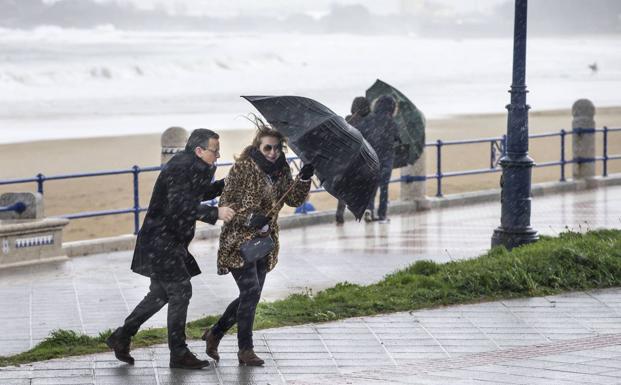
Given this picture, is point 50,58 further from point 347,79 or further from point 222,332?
point 222,332

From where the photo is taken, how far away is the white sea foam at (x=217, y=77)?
58.4 meters

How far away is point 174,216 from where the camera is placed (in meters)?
8.59

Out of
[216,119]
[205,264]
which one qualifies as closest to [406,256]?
[205,264]

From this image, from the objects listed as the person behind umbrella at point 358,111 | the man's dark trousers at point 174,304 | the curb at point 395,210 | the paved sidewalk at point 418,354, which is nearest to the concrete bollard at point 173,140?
the curb at point 395,210

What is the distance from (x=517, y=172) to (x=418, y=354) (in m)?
4.87

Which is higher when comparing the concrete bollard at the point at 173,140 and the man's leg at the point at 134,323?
the concrete bollard at the point at 173,140

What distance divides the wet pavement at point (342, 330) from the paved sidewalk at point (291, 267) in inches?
0.9

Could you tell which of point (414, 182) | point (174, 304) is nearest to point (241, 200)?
point (174, 304)

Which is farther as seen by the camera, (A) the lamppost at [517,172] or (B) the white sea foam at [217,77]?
(B) the white sea foam at [217,77]

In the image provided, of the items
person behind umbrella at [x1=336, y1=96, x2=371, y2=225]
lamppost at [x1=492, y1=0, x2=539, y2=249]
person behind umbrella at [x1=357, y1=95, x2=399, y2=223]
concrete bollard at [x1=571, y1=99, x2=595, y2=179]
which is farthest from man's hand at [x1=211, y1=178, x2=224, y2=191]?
concrete bollard at [x1=571, y1=99, x2=595, y2=179]

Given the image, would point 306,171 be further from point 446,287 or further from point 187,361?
point 446,287

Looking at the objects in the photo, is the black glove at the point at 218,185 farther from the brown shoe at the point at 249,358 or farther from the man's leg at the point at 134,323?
the brown shoe at the point at 249,358

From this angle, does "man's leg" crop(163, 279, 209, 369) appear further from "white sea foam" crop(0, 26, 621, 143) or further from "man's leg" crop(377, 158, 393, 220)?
"white sea foam" crop(0, 26, 621, 143)

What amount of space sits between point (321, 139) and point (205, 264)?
20.2ft
